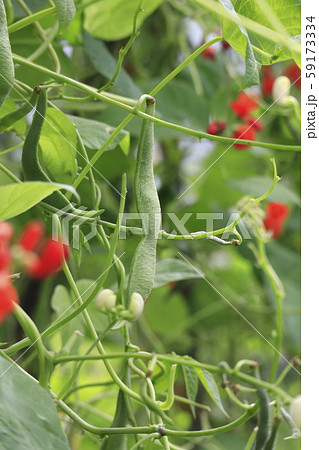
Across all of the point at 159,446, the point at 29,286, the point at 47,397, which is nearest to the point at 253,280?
the point at 29,286

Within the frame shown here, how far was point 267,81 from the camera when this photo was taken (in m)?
1.09

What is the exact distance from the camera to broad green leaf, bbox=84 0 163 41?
0.66 m

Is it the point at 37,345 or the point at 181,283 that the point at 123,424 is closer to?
the point at 37,345

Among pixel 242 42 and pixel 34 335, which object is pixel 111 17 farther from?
pixel 34 335

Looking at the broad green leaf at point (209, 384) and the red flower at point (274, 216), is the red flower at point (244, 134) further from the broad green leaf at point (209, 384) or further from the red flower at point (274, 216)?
the broad green leaf at point (209, 384)

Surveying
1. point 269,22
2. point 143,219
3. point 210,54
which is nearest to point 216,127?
point 210,54

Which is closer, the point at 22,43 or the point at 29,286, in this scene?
the point at 22,43

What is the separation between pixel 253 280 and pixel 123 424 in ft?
2.58

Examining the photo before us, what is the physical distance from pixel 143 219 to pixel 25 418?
134 millimetres

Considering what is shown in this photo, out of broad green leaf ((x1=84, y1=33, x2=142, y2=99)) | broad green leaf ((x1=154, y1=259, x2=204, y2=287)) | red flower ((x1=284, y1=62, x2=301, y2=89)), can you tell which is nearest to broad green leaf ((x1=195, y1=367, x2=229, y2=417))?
broad green leaf ((x1=154, y1=259, x2=204, y2=287))

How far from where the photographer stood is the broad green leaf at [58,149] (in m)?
0.44

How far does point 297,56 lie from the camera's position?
450 mm

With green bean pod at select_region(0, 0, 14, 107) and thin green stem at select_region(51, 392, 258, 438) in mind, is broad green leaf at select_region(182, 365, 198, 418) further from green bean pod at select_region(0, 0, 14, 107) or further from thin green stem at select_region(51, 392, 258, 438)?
green bean pod at select_region(0, 0, 14, 107)

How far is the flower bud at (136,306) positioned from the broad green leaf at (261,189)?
1.85 ft
